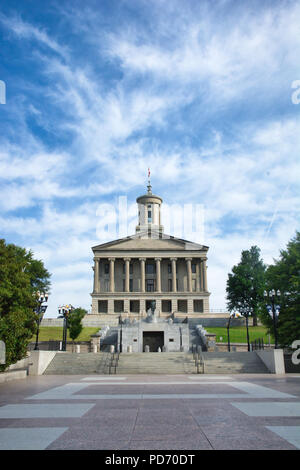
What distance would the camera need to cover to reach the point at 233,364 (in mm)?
28172

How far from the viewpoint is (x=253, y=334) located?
2044 inches

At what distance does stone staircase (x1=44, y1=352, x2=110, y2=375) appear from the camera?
27216mm

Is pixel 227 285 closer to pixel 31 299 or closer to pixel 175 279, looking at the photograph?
pixel 175 279

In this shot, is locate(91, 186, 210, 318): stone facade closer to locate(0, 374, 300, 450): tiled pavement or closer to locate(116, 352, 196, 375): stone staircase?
locate(116, 352, 196, 375): stone staircase

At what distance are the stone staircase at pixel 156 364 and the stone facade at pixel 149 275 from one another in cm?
4411

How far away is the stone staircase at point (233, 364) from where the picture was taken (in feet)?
88.6

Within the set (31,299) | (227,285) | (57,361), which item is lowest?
(57,361)

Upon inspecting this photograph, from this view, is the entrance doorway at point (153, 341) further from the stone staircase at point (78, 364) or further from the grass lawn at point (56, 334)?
the stone staircase at point (78, 364)

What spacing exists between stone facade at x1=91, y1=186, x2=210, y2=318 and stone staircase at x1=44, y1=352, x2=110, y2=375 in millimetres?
44709

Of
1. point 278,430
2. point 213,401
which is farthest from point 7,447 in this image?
point 213,401

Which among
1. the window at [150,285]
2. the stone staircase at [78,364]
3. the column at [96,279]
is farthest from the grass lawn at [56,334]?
the window at [150,285]

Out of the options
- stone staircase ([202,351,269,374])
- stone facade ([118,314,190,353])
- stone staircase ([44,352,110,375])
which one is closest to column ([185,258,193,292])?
stone facade ([118,314,190,353])
